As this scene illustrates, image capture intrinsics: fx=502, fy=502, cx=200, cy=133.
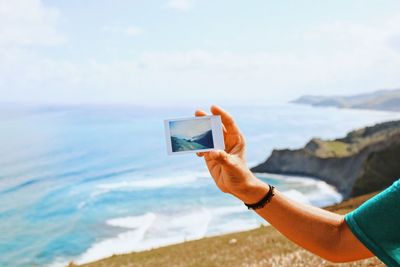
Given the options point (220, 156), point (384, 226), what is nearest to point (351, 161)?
point (220, 156)

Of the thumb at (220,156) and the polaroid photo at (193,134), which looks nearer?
the thumb at (220,156)

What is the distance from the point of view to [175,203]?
124 metres

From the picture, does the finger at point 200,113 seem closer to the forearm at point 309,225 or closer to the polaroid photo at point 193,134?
the polaroid photo at point 193,134

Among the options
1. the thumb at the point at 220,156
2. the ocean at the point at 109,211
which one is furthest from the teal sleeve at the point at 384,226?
the ocean at the point at 109,211

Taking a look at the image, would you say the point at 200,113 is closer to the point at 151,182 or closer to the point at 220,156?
the point at 220,156

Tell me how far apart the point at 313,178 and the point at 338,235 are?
142208 mm

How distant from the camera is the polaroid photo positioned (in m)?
3.94

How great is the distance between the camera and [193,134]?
402 cm

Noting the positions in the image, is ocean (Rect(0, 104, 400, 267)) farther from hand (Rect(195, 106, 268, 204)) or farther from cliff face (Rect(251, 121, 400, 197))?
hand (Rect(195, 106, 268, 204))

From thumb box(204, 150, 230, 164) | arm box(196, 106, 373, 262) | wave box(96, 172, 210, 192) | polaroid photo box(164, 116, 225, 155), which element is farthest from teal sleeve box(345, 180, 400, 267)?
wave box(96, 172, 210, 192)

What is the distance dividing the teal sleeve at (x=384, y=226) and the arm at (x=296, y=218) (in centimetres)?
31

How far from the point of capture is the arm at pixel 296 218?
A: 3488 millimetres

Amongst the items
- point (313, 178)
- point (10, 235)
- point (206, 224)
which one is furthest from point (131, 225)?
point (313, 178)

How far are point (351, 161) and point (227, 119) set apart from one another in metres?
131
